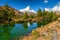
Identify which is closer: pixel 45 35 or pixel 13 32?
pixel 45 35

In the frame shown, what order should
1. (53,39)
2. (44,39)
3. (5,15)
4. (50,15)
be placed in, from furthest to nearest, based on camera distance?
(50,15), (5,15), (44,39), (53,39)

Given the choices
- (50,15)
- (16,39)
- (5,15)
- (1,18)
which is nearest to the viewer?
(16,39)

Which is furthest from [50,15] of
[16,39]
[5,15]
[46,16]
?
[16,39]

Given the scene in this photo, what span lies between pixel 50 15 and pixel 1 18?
7031cm

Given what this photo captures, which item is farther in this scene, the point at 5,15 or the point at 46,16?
the point at 46,16

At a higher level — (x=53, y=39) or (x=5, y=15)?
(x=5, y=15)

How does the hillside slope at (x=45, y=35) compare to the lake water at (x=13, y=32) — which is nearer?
the hillside slope at (x=45, y=35)

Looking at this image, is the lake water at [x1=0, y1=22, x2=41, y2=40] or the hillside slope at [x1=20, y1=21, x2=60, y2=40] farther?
the lake water at [x1=0, y1=22, x2=41, y2=40]

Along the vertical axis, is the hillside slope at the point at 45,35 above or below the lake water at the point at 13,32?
below

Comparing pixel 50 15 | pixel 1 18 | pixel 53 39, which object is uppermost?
pixel 50 15

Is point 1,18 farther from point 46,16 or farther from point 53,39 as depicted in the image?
point 53,39

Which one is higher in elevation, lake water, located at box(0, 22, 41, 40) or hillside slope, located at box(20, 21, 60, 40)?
lake water, located at box(0, 22, 41, 40)

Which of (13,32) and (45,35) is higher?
(13,32)

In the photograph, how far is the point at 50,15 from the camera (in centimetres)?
19288
